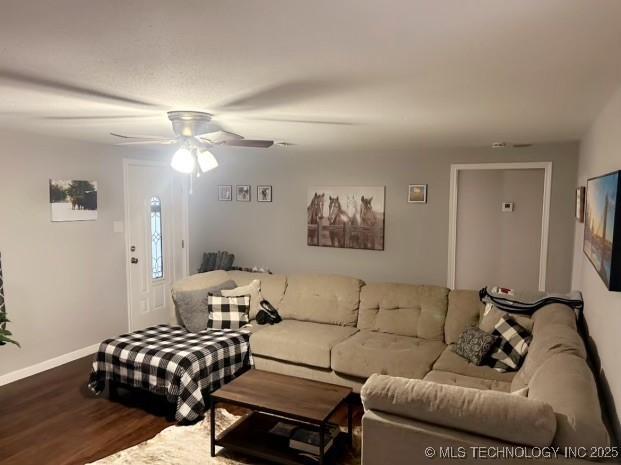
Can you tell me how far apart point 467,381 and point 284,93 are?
225cm

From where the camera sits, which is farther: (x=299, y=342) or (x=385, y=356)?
(x=299, y=342)

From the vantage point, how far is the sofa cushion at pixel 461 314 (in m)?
3.91

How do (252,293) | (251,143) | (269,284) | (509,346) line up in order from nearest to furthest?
1. (251,143)
2. (509,346)
3. (252,293)
4. (269,284)

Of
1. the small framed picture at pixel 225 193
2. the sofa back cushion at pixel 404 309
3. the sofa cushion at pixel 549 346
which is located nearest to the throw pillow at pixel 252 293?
the sofa back cushion at pixel 404 309

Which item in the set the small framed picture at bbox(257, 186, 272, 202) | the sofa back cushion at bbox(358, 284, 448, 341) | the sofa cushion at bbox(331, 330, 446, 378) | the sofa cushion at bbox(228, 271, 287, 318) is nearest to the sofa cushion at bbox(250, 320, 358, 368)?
the sofa cushion at bbox(331, 330, 446, 378)

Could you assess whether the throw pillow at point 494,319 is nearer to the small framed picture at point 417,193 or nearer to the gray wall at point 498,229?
the gray wall at point 498,229

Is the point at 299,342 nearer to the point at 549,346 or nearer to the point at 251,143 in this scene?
the point at 251,143

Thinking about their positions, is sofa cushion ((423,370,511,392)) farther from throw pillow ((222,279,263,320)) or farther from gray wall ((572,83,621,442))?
throw pillow ((222,279,263,320))

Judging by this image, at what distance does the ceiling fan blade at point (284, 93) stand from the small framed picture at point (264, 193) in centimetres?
313

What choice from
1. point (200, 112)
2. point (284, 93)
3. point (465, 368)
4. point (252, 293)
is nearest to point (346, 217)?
point (252, 293)

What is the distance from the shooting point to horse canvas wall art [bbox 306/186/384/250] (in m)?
5.26

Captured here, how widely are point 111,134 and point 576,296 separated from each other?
406 centimetres

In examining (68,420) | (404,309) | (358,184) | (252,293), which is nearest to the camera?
(68,420)

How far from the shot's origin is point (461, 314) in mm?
3969
